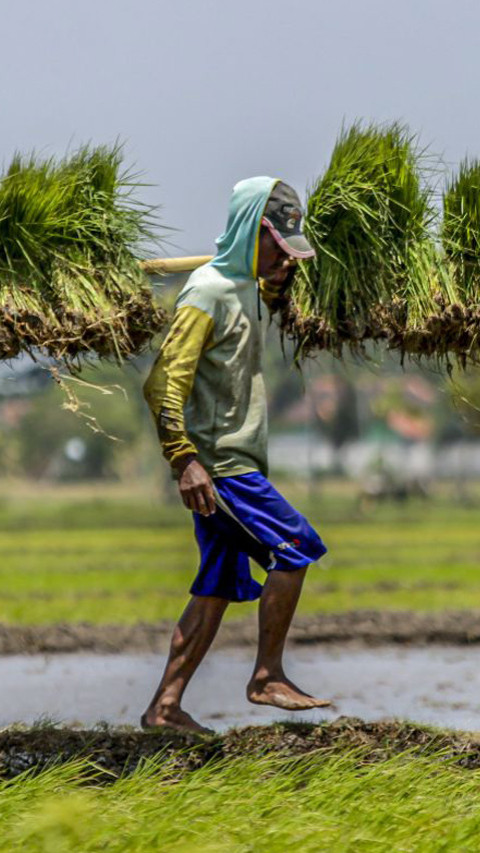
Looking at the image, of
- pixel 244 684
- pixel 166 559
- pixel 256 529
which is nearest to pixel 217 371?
pixel 256 529

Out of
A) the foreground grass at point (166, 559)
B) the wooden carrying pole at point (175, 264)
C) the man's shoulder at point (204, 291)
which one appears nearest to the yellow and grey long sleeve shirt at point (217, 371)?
the man's shoulder at point (204, 291)

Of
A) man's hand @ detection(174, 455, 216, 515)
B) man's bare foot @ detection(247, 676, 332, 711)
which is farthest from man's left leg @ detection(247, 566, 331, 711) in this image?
man's hand @ detection(174, 455, 216, 515)

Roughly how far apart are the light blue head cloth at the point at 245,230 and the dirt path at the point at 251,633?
4254 millimetres

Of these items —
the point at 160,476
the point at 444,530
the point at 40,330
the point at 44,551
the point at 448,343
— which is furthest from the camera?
the point at 160,476

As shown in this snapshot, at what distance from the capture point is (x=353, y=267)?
5504 mm

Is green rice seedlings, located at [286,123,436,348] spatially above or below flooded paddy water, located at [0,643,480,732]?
above

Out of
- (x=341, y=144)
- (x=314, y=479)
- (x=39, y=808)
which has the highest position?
(x=341, y=144)

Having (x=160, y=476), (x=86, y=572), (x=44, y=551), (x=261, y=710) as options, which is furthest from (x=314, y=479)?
(x=261, y=710)

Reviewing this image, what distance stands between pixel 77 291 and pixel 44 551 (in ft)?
67.7

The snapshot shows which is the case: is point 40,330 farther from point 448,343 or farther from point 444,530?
point 444,530

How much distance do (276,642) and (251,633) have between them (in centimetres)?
457

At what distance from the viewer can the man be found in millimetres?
5188

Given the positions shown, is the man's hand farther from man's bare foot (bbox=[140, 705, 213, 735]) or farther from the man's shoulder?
man's bare foot (bbox=[140, 705, 213, 735])

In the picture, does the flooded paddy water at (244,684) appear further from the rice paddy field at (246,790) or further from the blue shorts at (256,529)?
the blue shorts at (256,529)
